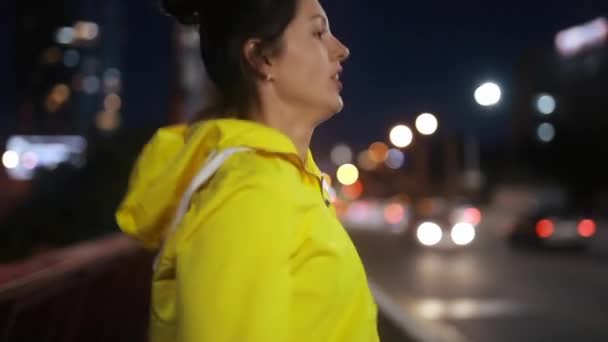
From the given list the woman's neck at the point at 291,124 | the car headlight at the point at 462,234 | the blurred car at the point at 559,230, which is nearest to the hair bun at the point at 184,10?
the woman's neck at the point at 291,124

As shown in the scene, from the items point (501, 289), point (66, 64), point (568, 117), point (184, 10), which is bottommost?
point (501, 289)

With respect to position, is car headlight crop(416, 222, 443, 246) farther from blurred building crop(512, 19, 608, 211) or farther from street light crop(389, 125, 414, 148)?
blurred building crop(512, 19, 608, 211)

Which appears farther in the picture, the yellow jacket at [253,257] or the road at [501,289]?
the road at [501,289]

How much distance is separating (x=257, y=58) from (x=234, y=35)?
0.06 meters

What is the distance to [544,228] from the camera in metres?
22.0

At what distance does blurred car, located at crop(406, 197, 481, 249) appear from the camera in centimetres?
2100

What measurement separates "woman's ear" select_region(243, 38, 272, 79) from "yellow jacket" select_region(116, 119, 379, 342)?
0.46 feet

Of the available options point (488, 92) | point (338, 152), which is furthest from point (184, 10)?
point (488, 92)

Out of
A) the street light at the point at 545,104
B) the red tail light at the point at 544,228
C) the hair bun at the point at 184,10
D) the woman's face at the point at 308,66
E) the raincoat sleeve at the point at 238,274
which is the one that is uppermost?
the street light at the point at 545,104

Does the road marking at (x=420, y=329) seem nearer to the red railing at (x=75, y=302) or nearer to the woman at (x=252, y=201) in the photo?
the red railing at (x=75, y=302)

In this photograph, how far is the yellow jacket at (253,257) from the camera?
113 centimetres

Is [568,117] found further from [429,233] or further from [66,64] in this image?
[66,64]

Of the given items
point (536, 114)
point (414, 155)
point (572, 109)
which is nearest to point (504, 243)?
point (414, 155)

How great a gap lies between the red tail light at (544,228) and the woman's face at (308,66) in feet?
69.6
